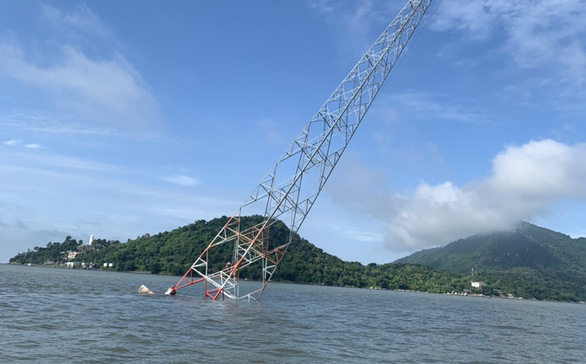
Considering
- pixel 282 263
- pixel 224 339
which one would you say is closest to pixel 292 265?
pixel 282 263

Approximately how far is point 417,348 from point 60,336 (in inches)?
562

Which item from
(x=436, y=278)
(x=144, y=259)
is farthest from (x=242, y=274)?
(x=436, y=278)

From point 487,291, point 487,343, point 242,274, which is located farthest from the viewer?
point 487,291

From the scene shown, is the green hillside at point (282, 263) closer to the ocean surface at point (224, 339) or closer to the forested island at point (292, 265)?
the forested island at point (292, 265)

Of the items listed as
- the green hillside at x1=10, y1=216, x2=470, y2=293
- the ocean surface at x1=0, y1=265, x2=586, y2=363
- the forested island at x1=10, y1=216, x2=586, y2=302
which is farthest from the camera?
the forested island at x1=10, y1=216, x2=586, y2=302

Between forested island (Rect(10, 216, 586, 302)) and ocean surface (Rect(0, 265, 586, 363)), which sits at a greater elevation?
forested island (Rect(10, 216, 586, 302))

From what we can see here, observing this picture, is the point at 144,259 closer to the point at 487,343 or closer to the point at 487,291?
the point at 487,291

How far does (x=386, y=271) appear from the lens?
162 m

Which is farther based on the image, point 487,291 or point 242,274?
point 487,291

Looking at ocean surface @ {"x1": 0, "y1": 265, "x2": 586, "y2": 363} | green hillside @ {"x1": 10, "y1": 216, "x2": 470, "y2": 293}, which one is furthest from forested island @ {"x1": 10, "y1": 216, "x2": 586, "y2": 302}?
ocean surface @ {"x1": 0, "y1": 265, "x2": 586, "y2": 363}

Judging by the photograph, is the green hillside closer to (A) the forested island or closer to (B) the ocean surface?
(A) the forested island

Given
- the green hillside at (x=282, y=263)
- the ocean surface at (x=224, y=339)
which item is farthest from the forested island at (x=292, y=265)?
the ocean surface at (x=224, y=339)

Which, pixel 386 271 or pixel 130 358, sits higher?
pixel 386 271

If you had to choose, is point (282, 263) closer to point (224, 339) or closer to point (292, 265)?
point (292, 265)
